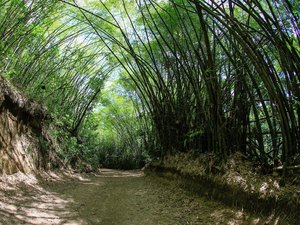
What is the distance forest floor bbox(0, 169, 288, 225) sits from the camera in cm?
304

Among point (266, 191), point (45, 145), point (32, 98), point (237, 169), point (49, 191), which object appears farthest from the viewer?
point (45, 145)

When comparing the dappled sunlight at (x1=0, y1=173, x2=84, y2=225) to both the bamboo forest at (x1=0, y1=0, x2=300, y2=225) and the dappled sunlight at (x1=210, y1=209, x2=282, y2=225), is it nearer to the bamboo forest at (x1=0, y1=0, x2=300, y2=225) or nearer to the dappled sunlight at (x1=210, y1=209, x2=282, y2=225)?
the bamboo forest at (x1=0, y1=0, x2=300, y2=225)

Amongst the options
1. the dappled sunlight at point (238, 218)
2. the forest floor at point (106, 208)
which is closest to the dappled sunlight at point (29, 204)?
the forest floor at point (106, 208)

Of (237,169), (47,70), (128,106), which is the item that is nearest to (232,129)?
(237,169)

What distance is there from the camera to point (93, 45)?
8.84 meters

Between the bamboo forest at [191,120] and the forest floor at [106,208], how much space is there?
0.02 m

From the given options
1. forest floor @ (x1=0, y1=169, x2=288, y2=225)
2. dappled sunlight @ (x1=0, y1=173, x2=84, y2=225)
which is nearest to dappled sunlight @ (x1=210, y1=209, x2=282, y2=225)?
forest floor @ (x1=0, y1=169, x2=288, y2=225)

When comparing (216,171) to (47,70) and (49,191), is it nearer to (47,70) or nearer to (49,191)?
(49,191)

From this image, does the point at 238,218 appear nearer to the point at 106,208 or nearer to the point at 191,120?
the point at 106,208

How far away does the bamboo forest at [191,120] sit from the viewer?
2855 millimetres

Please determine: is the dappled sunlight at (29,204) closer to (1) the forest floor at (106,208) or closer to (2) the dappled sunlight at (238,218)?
(1) the forest floor at (106,208)

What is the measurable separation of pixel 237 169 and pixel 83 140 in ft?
26.8

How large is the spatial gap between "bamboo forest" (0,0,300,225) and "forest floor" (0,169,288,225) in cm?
2

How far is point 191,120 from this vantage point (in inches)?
216
